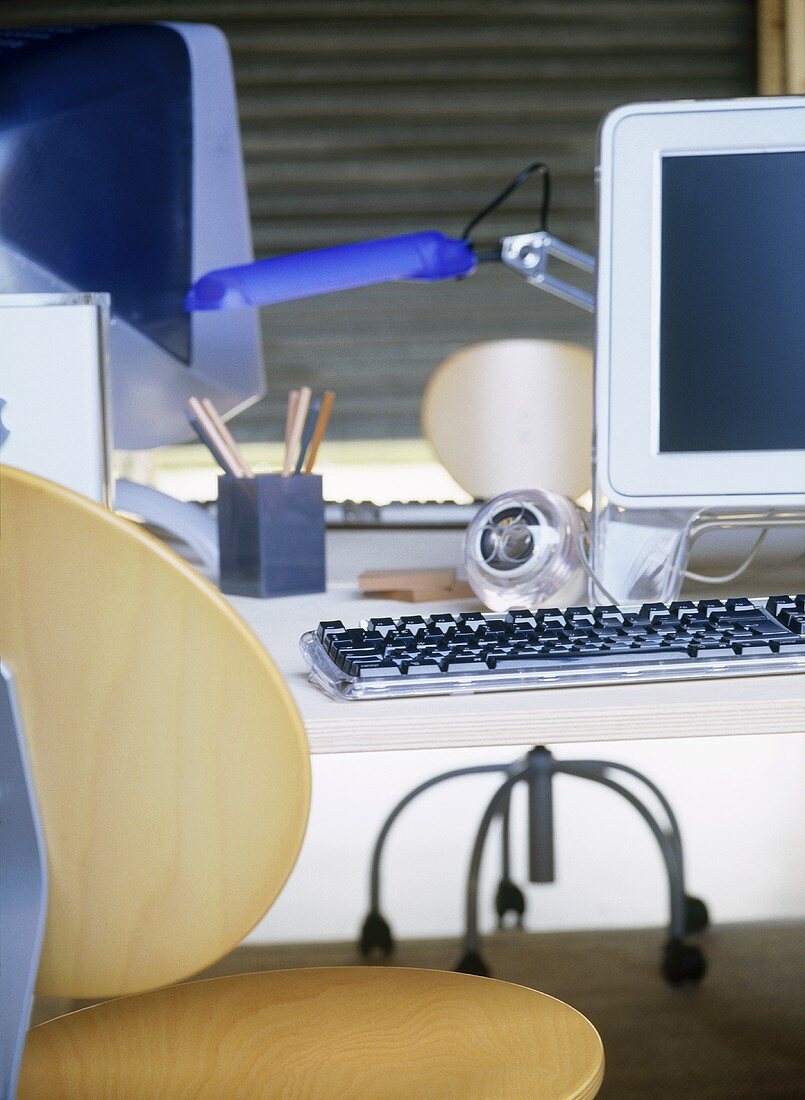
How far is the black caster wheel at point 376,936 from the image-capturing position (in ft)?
6.49

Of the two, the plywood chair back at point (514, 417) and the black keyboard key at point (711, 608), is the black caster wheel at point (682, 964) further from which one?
the black keyboard key at point (711, 608)

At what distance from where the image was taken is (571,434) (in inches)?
84.2

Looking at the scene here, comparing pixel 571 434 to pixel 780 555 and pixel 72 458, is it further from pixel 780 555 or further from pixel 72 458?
pixel 72 458

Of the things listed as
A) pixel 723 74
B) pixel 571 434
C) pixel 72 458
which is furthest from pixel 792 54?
pixel 72 458

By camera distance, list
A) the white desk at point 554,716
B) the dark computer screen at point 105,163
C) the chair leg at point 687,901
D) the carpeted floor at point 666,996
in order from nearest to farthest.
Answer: the white desk at point 554,716 < the dark computer screen at point 105,163 < the carpeted floor at point 666,996 < the chair leg at point 687,901

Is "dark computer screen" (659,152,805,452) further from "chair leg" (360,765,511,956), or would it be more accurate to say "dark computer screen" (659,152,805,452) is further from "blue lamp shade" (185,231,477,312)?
"chair leg" (360,765,511,956)

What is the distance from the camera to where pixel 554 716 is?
25.5 inches

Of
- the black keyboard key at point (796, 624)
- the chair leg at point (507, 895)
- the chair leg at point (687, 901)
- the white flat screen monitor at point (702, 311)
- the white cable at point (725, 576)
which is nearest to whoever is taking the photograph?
the black keyboard key at point (796, 624)

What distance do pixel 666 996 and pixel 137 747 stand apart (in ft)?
4.75

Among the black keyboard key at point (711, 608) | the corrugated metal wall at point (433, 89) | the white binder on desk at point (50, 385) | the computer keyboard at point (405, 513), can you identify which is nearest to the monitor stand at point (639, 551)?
the black keyboard key at point (711, 608)

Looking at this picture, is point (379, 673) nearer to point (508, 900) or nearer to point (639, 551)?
point (639, 551)

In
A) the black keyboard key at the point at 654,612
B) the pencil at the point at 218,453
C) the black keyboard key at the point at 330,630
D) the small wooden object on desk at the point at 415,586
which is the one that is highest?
the pencil at the point at 218,453

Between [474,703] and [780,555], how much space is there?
2.12 ft

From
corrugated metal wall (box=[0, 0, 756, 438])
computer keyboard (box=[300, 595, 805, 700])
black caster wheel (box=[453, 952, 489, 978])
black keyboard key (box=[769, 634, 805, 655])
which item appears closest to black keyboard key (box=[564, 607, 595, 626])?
computer keyboard (box=[300, 595, 805, 700])
